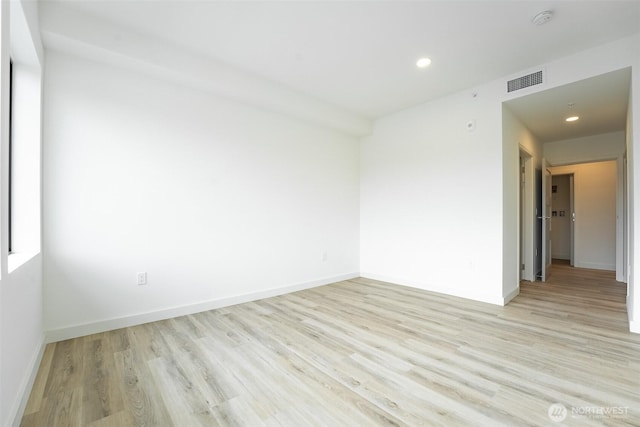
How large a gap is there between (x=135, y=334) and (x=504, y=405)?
9.42ft

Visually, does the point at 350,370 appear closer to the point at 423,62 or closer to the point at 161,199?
the point at 161,199

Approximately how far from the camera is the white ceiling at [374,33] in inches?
87.6

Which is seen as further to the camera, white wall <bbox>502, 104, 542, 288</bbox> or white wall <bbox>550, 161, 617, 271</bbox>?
white wall <bbox>550, 161, 617, 271</bbox>

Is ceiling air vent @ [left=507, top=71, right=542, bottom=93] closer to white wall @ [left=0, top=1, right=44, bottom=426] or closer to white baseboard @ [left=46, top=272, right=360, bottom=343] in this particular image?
white baseboard @ [left=46, top=272, right=360, bottom=343]

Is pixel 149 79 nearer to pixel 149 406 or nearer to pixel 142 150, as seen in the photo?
pixel 142 150

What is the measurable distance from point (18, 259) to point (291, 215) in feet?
8.97

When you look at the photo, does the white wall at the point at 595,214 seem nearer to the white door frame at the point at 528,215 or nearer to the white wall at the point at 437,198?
the white door frame at the point at 528,215

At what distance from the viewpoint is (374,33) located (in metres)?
2.54

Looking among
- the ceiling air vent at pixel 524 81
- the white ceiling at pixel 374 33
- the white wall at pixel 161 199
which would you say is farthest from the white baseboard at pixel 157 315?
the ceiling air vent at pixel 524 81

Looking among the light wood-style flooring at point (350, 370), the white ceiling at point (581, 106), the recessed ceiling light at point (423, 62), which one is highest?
the recessed ceiling light at point (423, 62)

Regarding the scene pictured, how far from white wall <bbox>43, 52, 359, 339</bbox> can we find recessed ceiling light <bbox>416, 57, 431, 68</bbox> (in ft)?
5.84

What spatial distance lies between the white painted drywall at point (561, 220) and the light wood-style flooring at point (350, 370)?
4689 millimetres

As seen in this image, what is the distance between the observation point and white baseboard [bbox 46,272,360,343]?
243 centimetres

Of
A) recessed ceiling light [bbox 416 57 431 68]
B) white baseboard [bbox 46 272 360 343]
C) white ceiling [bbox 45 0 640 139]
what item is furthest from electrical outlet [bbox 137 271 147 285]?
recessed ceiling light [bbox 416 57 431 68]
